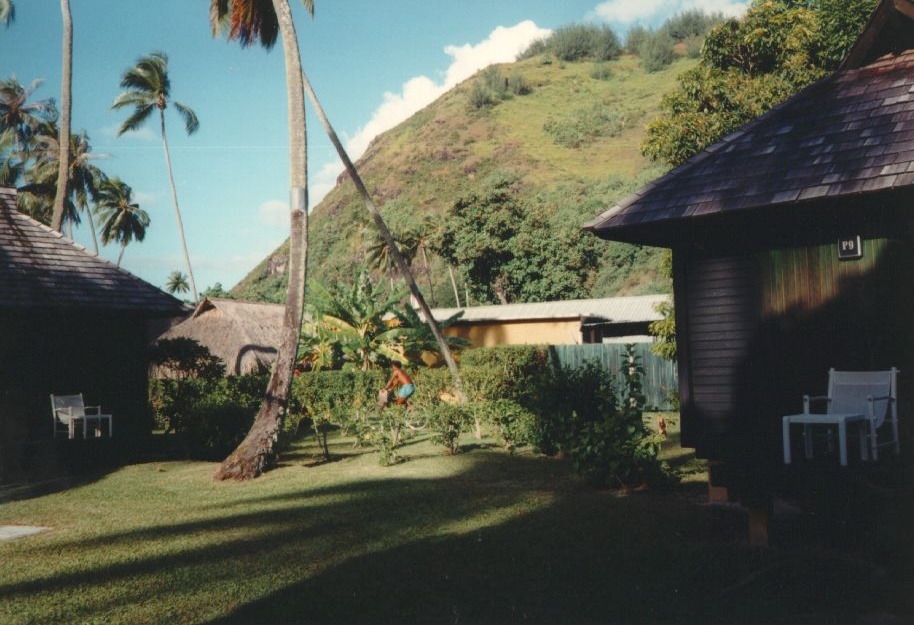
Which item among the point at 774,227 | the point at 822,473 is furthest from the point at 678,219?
the point at 822,473

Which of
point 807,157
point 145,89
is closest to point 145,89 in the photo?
point 145,89

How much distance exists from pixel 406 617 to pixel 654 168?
66.3 meters

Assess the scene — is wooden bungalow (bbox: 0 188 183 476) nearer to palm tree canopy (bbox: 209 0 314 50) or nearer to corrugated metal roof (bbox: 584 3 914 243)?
palm tree canopy (bbox: 209 0 314 50)

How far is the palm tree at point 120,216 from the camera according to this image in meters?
56.3

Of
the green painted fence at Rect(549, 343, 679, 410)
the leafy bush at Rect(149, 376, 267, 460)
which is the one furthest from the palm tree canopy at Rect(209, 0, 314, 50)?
the green painted fence at Rect(549, 343, 679, 410)

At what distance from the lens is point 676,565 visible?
22.5 feet

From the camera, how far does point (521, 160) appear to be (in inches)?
3452

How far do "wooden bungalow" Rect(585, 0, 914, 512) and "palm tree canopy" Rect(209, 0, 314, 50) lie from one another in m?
11.2

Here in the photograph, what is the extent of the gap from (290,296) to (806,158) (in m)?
8.55

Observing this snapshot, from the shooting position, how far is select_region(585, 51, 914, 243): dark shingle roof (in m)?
8.43

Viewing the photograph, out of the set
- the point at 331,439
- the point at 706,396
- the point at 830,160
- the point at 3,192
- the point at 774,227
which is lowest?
the point at 331,439

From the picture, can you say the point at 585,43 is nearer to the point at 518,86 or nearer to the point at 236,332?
the point at 518,86

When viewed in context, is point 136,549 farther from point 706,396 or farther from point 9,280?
point 9,280

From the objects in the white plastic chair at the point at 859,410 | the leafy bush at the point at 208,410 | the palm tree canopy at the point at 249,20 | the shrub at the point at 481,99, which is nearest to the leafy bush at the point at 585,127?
the shrub at the point at 481,99
